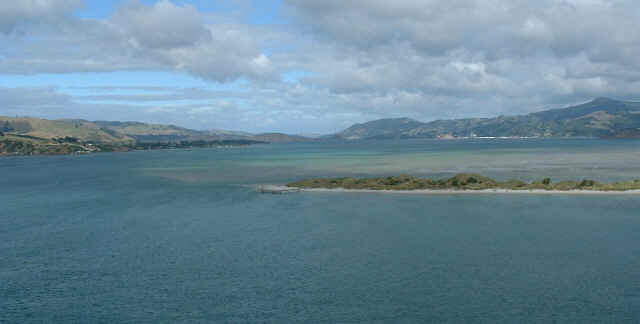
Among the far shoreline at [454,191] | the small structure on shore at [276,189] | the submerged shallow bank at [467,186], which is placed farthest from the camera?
the small structure on shore at [276,189]

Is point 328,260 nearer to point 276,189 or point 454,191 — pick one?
point 454,191

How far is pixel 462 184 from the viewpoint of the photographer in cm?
7462

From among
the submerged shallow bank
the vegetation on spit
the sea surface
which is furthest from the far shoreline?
the sea surface

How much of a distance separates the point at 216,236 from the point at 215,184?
45.2 meters

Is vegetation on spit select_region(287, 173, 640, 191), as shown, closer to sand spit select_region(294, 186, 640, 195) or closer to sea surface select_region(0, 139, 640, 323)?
sand spit select_region(294, 186, 640, 195)

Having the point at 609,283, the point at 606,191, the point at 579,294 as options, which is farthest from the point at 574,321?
the point at 606,191

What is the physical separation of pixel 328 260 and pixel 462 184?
140 feet

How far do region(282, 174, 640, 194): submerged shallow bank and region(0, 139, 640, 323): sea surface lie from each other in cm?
471

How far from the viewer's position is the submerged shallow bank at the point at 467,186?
6850cm

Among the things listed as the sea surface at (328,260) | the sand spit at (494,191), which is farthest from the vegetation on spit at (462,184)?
the sea surface at (328,260)

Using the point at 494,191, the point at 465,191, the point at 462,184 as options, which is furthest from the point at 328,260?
the point at 462,184

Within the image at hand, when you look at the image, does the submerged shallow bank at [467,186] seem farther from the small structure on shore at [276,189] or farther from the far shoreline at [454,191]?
the small structure on shore at [276,189]

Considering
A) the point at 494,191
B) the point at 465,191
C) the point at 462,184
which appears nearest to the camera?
the point at 494,191

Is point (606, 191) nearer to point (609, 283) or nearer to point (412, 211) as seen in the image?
point (412, 211)
